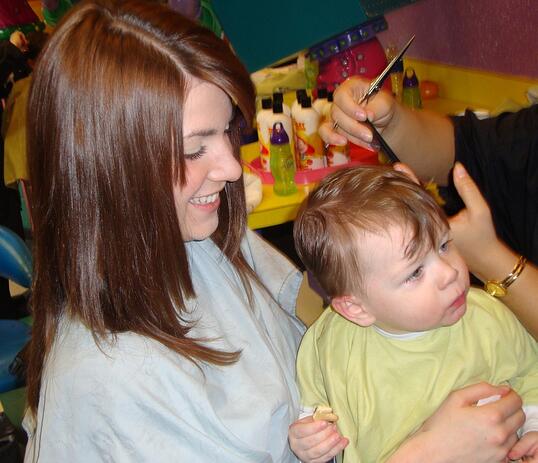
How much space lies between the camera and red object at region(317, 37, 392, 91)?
2.63m

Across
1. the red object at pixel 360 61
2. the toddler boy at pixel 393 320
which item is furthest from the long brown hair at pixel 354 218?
the red object at pixel 360 61

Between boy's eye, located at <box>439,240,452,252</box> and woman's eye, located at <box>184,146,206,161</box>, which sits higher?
woman's eye, located at <box>184,146,206,161</box>

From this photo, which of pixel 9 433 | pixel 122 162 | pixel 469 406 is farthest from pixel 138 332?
pixel 9 433

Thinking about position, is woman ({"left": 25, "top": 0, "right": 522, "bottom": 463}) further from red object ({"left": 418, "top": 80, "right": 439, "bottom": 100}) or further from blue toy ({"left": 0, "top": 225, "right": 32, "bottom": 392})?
red object ({"left": 418, "top": 80, "right": 439, "bottom": 100})

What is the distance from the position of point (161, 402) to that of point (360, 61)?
1948mm

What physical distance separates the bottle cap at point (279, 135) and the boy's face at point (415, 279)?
1330 mm

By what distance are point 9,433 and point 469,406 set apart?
1.34 m

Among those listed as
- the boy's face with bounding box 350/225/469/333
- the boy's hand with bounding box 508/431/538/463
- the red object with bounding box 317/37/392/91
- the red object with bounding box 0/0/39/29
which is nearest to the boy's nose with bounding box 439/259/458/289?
the boy's face with bounding box 350/225/469/333

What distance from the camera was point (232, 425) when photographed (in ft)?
3.58

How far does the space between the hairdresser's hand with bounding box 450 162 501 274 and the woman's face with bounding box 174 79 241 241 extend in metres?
0.43

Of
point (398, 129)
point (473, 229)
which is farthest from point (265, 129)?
point (473, 229)

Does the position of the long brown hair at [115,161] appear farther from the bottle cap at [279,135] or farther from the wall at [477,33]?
the wall at [477,33]

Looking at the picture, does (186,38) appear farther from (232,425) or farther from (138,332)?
(232,425)

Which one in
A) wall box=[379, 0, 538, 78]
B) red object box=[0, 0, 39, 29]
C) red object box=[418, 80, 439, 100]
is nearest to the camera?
wall box=[379, 0, 538, 78]
